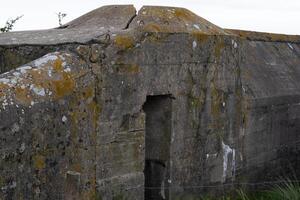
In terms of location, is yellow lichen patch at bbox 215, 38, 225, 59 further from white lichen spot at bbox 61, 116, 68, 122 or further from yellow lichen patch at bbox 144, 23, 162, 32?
white lichen spot at bbox 61, 116, 68, 122

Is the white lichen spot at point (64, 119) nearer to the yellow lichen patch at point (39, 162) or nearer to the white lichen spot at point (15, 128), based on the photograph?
the yellow lichen patch at point (39, 162)

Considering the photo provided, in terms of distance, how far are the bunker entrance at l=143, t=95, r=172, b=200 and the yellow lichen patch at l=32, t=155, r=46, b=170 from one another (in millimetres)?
1611

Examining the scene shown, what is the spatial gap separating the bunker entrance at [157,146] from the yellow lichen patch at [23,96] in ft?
5.48

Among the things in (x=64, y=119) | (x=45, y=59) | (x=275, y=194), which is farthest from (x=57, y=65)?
(x=275, y=194)

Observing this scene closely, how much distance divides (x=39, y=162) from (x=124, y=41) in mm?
1380

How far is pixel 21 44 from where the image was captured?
517 cm

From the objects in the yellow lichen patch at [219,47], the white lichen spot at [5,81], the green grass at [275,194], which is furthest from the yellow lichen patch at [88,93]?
the green grass at [275,194]

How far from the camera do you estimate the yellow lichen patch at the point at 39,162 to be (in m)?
4.19

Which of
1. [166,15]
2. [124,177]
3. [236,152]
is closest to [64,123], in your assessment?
[124,177]

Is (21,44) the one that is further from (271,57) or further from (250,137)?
(271,57)

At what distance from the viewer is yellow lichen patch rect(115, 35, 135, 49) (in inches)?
196

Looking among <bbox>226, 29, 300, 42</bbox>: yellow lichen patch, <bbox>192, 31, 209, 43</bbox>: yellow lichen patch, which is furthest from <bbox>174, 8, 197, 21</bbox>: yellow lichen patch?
<bbox>226, 29, 300, 42</bbox>: yellow lichen patch

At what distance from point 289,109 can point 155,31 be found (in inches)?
131

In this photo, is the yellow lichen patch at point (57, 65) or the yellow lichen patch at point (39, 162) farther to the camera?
the yellow lichen patch at point (57, 65)
